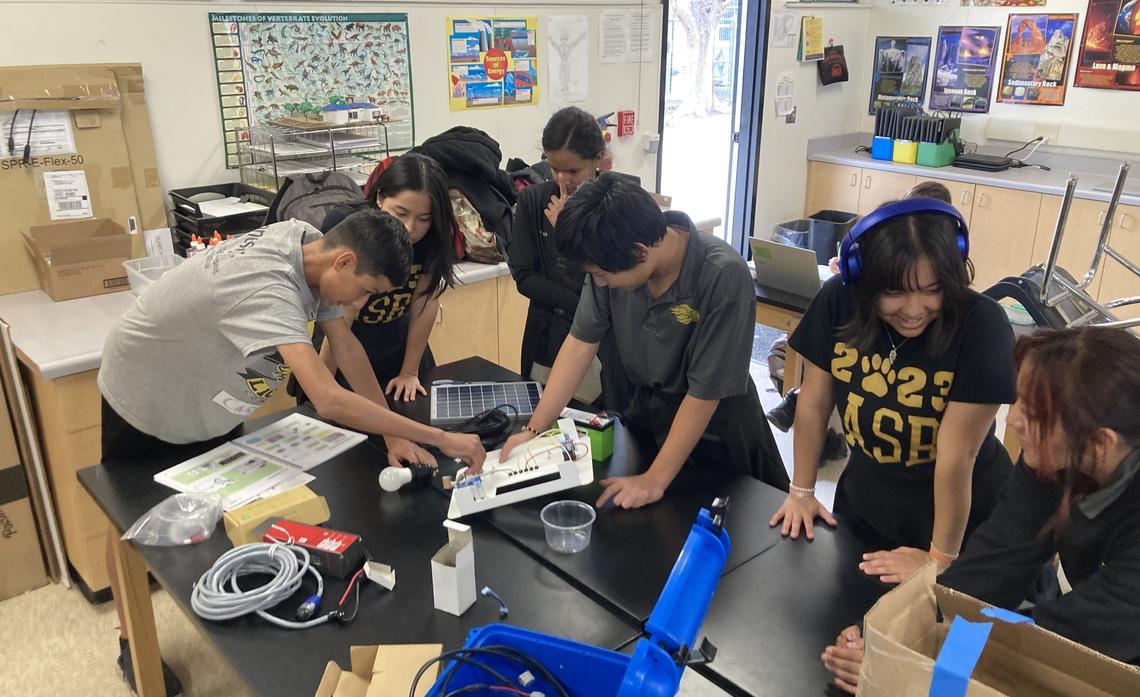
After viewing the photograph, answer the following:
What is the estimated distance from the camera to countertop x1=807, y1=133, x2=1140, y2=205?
4.38 m

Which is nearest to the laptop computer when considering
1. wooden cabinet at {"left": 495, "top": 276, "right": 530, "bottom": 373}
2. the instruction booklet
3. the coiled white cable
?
wooden cabinet at {"left": 495, "top": 276, "right": 530, "bottom": 373}

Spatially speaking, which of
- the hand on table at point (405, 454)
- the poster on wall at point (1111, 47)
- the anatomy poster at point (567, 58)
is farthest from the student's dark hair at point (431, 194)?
the poster on wall at point (1111, 47)

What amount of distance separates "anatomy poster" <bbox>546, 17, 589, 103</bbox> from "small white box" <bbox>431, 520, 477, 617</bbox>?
2938 mm

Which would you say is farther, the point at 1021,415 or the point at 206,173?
the point at 206,173

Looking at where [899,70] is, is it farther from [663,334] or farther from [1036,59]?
[663,334]

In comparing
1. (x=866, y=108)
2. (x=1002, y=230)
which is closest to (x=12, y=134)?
(x=1002, y=230)

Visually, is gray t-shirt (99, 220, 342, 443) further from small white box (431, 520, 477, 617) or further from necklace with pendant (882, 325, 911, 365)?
necklace with pendant (882, 325, 911, 365)

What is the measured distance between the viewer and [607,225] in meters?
1.53

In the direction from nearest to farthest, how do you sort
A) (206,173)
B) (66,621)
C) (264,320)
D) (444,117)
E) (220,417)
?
(264,320) → (220,417) → (66,621) → (206,173) → (444,117)

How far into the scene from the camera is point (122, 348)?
5.65 ft

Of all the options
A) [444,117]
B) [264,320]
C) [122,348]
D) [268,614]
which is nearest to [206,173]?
[444,117]

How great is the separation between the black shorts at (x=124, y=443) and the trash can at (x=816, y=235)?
3.54 m

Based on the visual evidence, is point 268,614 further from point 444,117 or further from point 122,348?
point 444,117

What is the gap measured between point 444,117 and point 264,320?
219 cm
